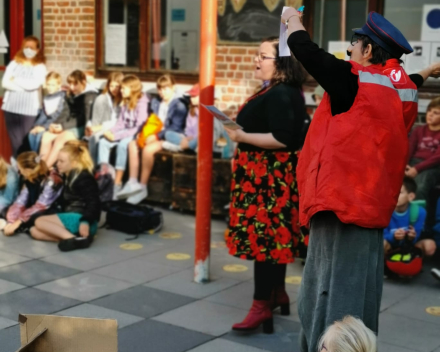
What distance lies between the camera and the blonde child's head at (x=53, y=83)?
10305 millimetres

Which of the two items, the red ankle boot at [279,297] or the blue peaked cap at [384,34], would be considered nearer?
the blue peaked cap at [384,34]

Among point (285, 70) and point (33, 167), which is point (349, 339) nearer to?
point (285, 70)

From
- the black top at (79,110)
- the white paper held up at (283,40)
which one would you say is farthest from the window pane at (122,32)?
the white paper held up at (283,40)

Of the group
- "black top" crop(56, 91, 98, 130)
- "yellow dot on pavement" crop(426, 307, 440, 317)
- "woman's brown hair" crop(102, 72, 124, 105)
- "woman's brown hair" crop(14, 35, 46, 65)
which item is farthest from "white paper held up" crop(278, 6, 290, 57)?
"woman's brown hair" crop(14, 35, 46, 65)

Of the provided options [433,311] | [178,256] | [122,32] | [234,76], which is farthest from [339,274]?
[122,32]

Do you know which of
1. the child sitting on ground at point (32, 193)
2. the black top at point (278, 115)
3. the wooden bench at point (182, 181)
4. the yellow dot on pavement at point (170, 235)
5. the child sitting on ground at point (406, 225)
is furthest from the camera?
the wooden bench at point (182, 181)

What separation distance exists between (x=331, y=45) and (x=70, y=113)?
11.8 feet

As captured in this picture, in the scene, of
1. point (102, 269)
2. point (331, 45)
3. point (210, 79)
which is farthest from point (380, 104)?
point (331, 45)

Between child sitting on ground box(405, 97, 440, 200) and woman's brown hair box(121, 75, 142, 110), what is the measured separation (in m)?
3.60

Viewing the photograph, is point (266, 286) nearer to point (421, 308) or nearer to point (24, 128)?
point (421, 308)

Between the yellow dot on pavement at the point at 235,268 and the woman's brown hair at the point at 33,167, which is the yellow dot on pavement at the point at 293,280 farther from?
the woman's brown hair at the point at 33,167

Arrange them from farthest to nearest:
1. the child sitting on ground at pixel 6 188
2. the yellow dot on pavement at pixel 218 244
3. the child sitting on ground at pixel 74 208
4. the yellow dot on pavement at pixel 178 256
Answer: the child sitting on ground at pixel 6 188 → the yellow dot on pavement at pixel 218 244 → the child sitting on ground at pixel 74 208 → the yellow dot on pavement at pixel 178 256

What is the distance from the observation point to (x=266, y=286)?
16.6 feet

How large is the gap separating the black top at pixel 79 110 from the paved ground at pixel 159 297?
115 inches
